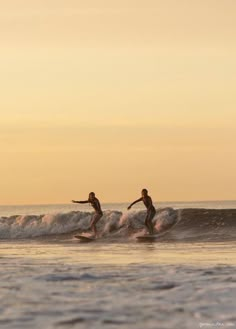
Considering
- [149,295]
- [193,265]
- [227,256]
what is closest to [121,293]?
[149,295]

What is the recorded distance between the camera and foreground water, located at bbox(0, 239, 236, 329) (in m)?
11.2

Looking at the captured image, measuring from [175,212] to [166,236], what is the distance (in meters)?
5.26

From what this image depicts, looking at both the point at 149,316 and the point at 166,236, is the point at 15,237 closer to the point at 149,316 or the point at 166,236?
the point at 166,236

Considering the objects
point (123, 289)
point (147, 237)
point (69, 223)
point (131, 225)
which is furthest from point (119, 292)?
point (69, 223)

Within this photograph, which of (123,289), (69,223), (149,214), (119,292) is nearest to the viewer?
(119,292)

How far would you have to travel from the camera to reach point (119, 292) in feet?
45.2

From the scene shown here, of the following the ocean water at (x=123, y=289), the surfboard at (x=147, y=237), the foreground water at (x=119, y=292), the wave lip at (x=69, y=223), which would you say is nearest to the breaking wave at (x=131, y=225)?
the wave lip at (x=69, y=223)

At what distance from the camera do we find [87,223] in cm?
4128

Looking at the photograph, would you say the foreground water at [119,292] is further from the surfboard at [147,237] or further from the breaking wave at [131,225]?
the breaking wave at [131,225]

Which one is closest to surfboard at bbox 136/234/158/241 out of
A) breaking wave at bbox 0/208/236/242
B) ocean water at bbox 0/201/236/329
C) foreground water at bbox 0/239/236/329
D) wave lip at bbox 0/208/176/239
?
breaking wave at bbox 0/208/236/242

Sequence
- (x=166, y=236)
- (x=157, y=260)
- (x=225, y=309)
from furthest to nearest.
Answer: (x=166, y=236) → (x=157, y=260) → (x=225, y=309)

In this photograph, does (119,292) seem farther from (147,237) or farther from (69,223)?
(69,223)

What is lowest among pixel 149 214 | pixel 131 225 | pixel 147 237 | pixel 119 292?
pixel 119 292

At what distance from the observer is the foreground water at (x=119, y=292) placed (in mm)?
11203
